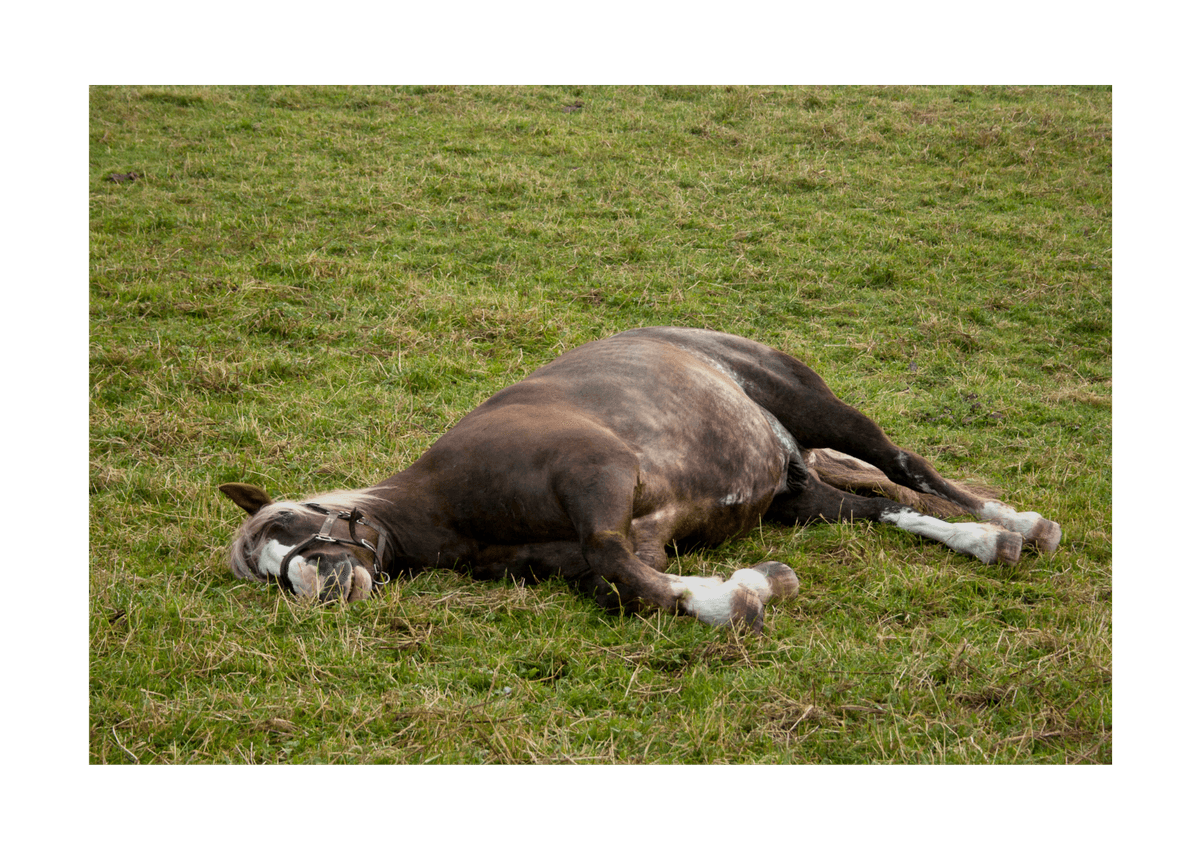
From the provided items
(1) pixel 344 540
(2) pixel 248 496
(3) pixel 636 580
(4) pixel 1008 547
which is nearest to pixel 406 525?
(1) pixel 344 540

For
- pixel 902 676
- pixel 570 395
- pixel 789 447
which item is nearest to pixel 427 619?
pixel 570 395

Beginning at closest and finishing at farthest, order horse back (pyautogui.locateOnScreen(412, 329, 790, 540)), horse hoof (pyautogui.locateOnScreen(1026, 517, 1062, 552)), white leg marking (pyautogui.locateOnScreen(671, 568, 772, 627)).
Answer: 1. white leg marking (pyautogui.locateOnScreen(671, 568, 772, 627))
2. horse back (pyautogui.locateOnScreen(412, 329, 790, 540))
3. horse hoof (pyautogui.locateOnScreen(1026, 517, 1062, 552))

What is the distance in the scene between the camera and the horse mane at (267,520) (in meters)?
4.79

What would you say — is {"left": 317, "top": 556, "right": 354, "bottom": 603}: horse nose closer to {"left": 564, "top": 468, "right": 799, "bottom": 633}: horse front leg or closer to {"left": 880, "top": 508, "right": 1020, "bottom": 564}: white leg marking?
{"left": 564, "top": 468, "right": 799, "bottom": 633}: horse front leg

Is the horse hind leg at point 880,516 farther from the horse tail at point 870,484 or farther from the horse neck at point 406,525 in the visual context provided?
the horse neck at point 406,525

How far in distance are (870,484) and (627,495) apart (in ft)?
7.52

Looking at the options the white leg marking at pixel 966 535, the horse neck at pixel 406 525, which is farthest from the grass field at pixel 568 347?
the horse neck at pixel 406 525

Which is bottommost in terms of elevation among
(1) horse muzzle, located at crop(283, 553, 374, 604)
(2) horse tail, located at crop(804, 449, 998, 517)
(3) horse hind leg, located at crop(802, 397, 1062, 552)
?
(1) horse muzzle, located at crop(283, 553, 374, 604)

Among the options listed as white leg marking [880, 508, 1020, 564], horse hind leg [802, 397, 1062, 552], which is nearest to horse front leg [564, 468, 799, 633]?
white leg marking [880, 508, 1020, 564]

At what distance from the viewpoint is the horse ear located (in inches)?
200

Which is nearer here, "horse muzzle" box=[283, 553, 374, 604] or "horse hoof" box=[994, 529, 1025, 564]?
"horse muzzle" box=[283, 553, 374, 604]

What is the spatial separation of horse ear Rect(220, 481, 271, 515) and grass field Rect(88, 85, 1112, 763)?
34 cm

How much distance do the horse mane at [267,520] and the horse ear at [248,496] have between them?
0.10m

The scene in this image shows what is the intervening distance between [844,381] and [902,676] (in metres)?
4.96
